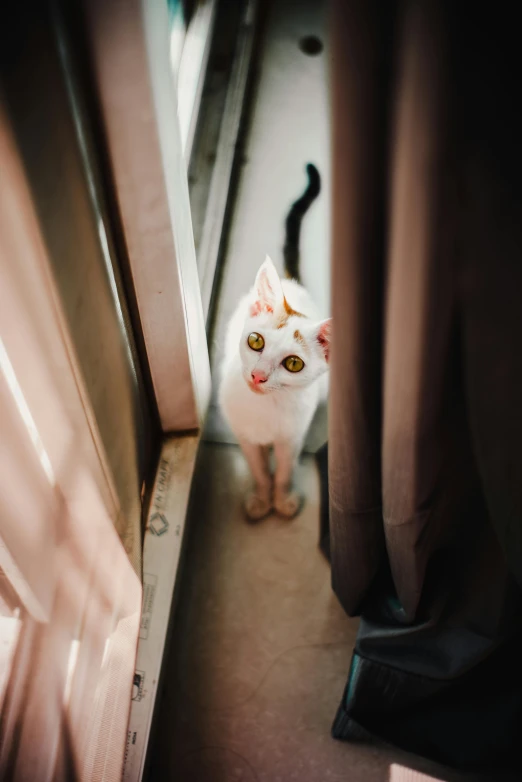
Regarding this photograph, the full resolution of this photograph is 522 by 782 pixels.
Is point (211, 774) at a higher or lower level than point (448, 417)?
lower

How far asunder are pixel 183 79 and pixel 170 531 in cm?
105

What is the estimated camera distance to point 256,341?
950 mm

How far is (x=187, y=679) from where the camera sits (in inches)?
42.6

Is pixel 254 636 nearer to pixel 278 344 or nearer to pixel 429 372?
pixel 278 344

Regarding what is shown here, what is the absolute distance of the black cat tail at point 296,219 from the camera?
1403mm

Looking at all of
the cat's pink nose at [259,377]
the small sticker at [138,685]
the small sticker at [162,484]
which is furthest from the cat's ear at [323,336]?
the small sticker at [138,685]

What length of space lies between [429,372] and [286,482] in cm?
69

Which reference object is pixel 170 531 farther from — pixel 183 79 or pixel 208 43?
pixel 208 43

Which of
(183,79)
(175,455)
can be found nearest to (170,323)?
(175,455)

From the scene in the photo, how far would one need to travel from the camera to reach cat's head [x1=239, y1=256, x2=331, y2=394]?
0.94 meters

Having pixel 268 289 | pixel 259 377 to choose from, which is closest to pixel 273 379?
pixel 259 377

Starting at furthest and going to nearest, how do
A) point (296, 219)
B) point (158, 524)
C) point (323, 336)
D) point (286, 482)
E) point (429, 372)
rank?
point (296, 219)
point (286, 482)
point (158, 524)
point (323, 336)
point (429, 372)

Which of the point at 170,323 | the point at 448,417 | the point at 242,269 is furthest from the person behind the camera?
the point at 242,269

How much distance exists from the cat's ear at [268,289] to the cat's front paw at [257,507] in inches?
17.9
